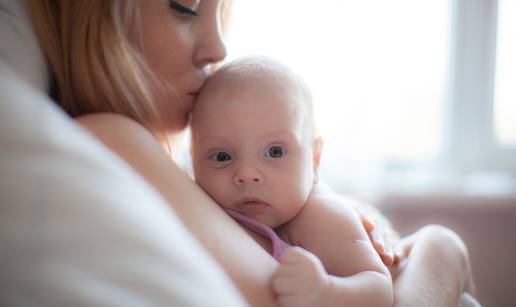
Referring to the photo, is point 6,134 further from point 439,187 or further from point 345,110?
point 439,187

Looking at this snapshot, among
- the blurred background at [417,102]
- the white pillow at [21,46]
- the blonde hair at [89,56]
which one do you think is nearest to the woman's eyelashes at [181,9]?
the blonde hair at [89,56]

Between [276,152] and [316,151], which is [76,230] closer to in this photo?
[276,152]

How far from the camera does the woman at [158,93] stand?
69 centimetres

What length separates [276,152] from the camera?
0.93m

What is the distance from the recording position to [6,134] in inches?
16.1

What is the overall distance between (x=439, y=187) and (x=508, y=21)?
938 millimetres

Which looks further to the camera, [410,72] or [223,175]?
[410,72]

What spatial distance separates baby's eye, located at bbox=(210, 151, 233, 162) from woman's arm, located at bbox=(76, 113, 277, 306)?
0.20m

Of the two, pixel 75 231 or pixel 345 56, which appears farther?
pixel 345 56

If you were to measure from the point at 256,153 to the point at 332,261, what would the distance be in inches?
9.4

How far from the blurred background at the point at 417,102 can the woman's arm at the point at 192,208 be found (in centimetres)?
141

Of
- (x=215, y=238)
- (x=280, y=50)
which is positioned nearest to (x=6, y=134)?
(x=215, y=238)

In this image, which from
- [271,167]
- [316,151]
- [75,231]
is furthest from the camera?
[316,151]

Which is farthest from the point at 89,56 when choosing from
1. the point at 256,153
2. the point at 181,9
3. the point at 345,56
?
the point at 345,56
